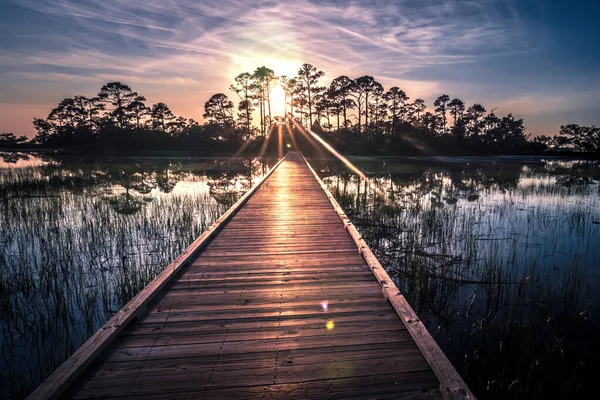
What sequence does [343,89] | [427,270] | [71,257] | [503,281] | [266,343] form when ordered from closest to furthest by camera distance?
[266,343], [503,281], [427,270], [71,257], [343,89]

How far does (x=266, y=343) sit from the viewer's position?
2.41 m

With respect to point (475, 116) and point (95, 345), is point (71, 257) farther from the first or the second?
point (475, 116)

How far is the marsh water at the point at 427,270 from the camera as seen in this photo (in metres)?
3.30

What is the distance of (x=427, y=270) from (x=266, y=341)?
3.71m

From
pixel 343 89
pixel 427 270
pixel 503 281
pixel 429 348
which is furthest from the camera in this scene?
pixel 343 89

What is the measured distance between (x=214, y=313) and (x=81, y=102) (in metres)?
74.2

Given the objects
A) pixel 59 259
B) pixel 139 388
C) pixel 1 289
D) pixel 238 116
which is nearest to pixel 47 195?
pixel 59 259

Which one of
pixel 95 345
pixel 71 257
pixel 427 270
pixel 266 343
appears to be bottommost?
pixel 427 270

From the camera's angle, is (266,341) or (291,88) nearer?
(266,341)

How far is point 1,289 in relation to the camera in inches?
176

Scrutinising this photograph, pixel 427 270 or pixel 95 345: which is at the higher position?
pixel 95 345

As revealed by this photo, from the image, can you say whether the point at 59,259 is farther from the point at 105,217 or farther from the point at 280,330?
the point at 280,330

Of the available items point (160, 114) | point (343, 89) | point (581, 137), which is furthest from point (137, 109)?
point (581, 137)

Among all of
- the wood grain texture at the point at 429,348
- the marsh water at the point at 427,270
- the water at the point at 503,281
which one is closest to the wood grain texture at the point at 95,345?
the marsh water at the point at 427,270
